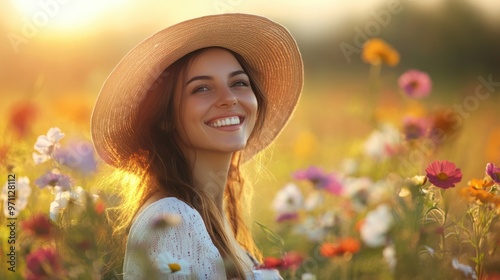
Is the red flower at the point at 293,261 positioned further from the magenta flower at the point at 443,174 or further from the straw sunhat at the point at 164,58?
the straw sunhat at the point at 164,58

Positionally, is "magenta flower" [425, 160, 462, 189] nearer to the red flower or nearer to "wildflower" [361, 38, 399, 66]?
the red flower

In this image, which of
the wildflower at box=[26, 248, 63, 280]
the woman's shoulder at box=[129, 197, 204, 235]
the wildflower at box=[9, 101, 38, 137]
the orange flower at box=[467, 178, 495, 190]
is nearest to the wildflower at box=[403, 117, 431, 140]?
the orange flower at box=[467, 178, 495, 190]

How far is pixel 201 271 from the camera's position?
71.9 inches

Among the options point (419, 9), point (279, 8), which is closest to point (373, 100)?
point (279, 8)

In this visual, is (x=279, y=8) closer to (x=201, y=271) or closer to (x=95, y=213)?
(x=201, y=271)

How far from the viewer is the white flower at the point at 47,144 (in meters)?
1.97

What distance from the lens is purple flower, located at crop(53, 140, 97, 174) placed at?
165 centimetres

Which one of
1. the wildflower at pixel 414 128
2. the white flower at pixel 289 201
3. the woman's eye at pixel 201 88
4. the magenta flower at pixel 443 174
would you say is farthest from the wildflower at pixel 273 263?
the white flower at pixel 289 201

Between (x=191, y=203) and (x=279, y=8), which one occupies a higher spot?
(x=279, y=8)

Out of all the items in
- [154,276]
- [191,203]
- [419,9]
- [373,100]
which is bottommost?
[154,276]

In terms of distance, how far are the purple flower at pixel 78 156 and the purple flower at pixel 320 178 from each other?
2.78ft

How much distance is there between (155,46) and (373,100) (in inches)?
34.2

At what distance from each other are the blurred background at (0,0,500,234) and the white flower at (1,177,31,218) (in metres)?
0.12

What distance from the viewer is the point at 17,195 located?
205 centimetres
